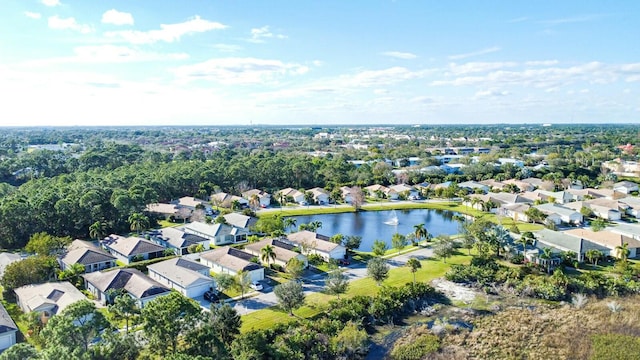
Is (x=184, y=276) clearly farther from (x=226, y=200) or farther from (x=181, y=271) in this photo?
(x=226, y=200)

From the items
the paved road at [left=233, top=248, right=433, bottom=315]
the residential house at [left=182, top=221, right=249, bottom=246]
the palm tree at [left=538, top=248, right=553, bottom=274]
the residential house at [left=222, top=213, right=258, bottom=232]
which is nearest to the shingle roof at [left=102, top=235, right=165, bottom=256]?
the residential house at [left=182, top=221, right=249, bottom=246]

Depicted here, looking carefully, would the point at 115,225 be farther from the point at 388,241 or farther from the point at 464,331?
the point at 464,331

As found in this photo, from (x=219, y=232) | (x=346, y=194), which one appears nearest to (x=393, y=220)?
(x=346, y=194)

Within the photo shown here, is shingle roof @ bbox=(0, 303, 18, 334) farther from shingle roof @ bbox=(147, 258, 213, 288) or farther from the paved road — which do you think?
the paved road

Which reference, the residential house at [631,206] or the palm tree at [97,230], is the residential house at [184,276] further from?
the residential house at [631,206]

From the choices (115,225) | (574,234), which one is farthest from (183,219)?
(574,234)

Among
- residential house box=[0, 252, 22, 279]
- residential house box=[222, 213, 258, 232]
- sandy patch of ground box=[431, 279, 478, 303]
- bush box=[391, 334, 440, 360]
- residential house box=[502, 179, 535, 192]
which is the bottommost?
bush box=[391, 334, 440, 360]
